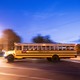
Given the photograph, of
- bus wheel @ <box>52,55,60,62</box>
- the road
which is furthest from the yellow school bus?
the road

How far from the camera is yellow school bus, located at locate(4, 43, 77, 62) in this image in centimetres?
3547

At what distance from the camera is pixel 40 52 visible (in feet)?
117

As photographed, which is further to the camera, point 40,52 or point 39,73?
point 40,52

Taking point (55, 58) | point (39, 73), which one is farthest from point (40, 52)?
point (39, 73)

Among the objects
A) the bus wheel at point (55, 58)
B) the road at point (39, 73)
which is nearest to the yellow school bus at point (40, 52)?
the bus wheel at point (55, 58)

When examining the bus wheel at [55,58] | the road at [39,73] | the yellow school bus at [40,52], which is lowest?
the road at [39,73]

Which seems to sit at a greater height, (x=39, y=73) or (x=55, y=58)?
(x=55, y=58)

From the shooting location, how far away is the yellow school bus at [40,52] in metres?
35.5

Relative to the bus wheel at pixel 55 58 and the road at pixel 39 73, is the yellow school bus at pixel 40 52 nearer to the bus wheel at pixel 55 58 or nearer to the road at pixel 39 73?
the bus wheel at pixel 55 58

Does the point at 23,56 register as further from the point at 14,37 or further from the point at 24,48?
the point at 14,37

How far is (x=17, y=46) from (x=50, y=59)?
458cm

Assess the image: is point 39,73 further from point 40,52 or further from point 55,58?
point 55,58

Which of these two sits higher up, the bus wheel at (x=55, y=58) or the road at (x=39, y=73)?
the bus wheel at (x=55, y=58)

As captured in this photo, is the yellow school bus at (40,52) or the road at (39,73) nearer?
the road at (39,73)
